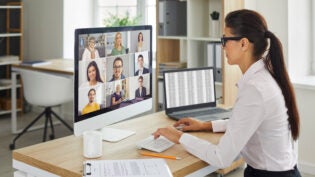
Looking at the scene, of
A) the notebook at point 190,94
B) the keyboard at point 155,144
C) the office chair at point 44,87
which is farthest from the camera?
the office chair at point 44,87

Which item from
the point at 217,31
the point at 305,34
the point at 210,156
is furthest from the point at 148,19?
the point at 210,156

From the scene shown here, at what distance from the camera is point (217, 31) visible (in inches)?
150

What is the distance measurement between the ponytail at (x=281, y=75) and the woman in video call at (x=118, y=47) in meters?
0.70

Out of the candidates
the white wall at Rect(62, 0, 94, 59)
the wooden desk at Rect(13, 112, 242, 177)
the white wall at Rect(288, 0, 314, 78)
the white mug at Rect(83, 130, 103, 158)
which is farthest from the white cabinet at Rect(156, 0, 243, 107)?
the white mug at Rect(83, 130, 103, 158)

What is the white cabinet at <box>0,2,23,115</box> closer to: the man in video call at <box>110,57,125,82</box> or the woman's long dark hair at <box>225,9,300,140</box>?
the man in video call at <box>110,57,125,82</box>

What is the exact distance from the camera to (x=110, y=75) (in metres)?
2.06

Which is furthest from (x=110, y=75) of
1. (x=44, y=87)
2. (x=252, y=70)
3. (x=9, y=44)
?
(x=9, y=44)

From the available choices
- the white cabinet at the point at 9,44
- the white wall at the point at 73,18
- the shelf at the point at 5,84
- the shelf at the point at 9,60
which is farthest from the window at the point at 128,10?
the shelf at the point at 5,84

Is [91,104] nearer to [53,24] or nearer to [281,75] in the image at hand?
[281,75]

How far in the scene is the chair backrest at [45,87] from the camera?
425cm

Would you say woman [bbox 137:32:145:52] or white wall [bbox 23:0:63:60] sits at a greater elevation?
white wall [bbox 23:0:63:60]

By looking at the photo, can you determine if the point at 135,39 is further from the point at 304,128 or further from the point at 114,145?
the point at 304,128

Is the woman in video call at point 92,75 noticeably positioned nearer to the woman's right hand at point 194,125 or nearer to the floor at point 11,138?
the woman's right hand at point 194,125

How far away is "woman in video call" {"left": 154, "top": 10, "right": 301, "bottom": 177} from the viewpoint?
1.65m
